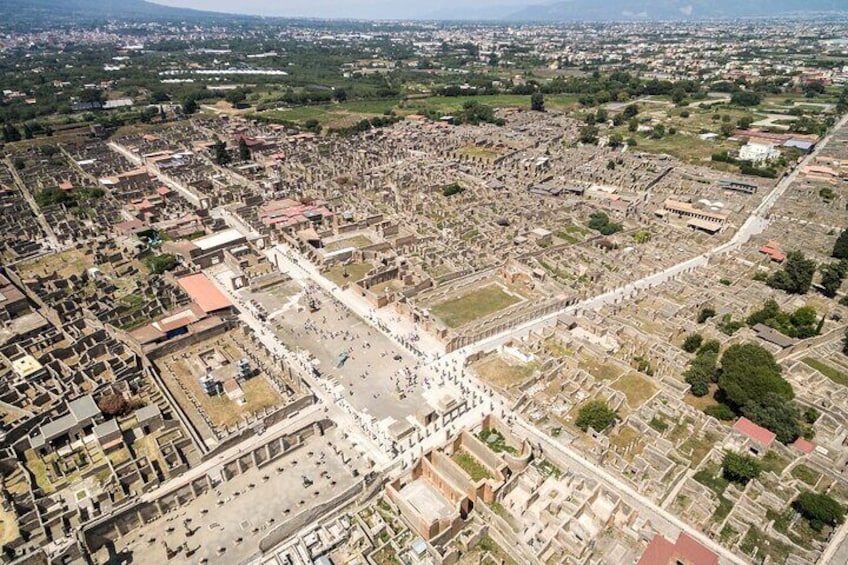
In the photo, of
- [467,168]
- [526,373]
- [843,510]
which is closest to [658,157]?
[467,168]

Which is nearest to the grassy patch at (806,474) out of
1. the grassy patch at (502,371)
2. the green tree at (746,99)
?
the grassy patch at (502,371)

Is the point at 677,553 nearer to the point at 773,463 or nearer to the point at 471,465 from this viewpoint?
the point at 773,463

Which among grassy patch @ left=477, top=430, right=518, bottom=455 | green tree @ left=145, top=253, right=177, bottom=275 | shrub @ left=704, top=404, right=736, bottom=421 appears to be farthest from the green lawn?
green tree @ left=145, top=253, right=177, bottom=275

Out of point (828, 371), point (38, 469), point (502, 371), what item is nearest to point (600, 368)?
point (502, 371)

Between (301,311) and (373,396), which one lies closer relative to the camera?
(373,396)

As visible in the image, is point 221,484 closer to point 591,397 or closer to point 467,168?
point 591,397

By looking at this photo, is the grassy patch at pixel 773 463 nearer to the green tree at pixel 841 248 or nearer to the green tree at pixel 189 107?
the green tree at pixel 841 248

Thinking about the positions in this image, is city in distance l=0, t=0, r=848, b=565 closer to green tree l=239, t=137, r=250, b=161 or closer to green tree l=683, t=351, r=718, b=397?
green tree l=683, t=351, r=718, b=397
